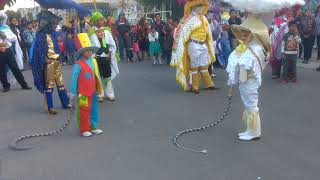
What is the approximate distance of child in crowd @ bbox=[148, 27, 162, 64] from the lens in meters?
16.2

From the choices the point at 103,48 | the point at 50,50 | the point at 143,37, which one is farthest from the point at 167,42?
the point at 50,50

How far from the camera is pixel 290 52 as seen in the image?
36.8 ft

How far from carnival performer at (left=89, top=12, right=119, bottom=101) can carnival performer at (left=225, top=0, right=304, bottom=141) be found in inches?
147

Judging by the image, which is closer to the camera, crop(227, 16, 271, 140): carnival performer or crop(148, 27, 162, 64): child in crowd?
crop(227, 16, 271, 140): carnival performer

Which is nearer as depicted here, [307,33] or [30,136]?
[30,136]

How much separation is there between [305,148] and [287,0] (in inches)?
76.5

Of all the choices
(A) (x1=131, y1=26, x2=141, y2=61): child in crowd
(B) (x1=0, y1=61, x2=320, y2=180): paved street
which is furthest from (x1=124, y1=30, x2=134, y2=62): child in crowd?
(B) (x1=0, y1=61, x2=320, y2=180): paved street

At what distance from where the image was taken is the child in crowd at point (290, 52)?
1106 cm

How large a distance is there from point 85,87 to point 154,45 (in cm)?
935

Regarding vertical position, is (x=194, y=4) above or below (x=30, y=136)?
above

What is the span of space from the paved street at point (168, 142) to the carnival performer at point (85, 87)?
24cm

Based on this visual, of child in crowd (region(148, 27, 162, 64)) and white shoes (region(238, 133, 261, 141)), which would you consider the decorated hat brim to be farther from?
child in crowd (region(148, 27, 162, 64))

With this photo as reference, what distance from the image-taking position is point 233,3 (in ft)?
21.6

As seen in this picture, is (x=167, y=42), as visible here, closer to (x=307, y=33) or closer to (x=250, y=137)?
(x=307, y=33)
